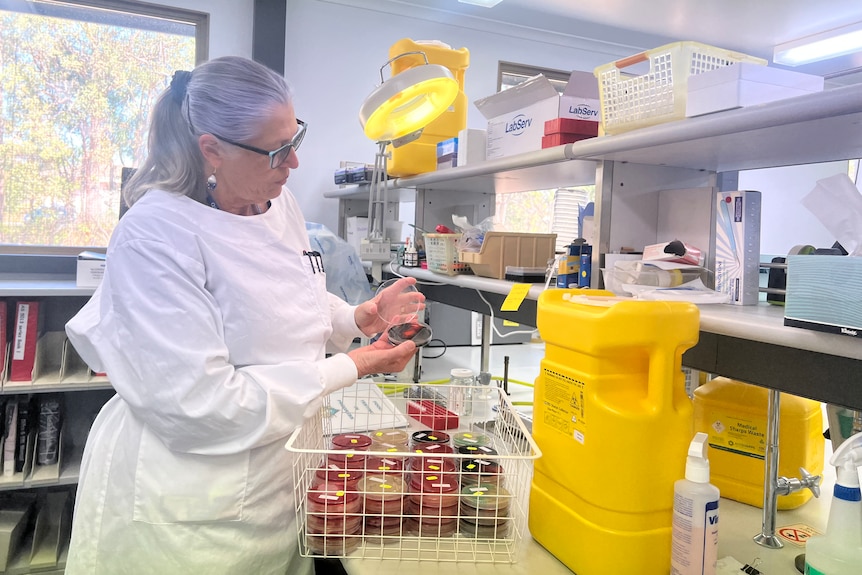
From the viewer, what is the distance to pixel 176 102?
47.4 inches

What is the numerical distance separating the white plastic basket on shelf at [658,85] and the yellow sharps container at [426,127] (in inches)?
41.8

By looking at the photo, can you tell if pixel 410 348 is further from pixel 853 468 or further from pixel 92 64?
pixel 92 64

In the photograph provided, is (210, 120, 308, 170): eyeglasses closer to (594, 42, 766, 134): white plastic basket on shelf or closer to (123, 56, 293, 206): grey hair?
(123, 56, 293, 206): grey hair

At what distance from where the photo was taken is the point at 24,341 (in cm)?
231

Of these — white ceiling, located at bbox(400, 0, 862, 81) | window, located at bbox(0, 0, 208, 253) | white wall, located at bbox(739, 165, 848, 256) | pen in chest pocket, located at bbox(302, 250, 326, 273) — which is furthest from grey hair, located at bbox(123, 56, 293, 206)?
white wall, located at bbox(739, 165, 848, 256)

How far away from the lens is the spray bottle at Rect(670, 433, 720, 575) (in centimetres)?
85

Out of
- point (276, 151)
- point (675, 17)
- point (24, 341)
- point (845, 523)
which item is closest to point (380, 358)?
point (276, 151)

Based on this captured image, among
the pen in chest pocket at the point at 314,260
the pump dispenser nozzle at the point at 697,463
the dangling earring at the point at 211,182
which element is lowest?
the pump dispenser nozzle at the point at 697,463

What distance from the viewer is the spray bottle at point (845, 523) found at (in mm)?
745

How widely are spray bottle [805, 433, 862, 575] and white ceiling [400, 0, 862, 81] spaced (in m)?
3.29

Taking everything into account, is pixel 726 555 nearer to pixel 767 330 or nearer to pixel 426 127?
pixel 767 330

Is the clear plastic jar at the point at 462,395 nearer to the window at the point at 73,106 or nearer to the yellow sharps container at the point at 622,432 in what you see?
the yellow sharps container at the point at 622,432

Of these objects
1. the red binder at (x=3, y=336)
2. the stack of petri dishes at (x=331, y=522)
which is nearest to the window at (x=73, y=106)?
the red binder at (x=3, y=336)

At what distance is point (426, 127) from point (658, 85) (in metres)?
1.24
